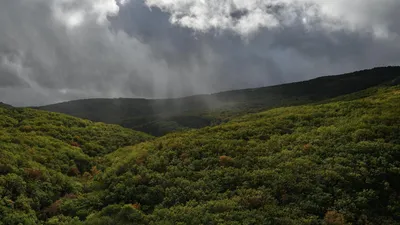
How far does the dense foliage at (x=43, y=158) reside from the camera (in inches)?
789

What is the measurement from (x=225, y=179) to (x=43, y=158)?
53.7 ft

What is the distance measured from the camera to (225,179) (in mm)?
22719

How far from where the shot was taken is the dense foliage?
20031mm

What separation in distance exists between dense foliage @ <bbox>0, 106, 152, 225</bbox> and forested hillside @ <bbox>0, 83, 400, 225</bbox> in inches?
4.1

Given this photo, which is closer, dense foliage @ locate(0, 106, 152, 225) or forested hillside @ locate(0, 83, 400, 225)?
forested hillside @ locate(0, 83, 400, 225)

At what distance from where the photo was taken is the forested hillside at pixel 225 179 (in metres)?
17.7

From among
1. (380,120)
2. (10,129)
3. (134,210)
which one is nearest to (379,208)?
(134,210)

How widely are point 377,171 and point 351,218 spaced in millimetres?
5993

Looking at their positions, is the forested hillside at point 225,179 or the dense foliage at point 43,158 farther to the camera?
the dense foliage at point 43,158

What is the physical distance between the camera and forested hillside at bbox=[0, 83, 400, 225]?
17734 mm

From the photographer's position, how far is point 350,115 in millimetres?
36812

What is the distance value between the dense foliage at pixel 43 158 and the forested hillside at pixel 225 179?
0.34 feet

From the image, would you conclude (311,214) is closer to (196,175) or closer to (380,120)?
(196,175)

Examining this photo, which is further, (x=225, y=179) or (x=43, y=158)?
(x=43, y=158)
